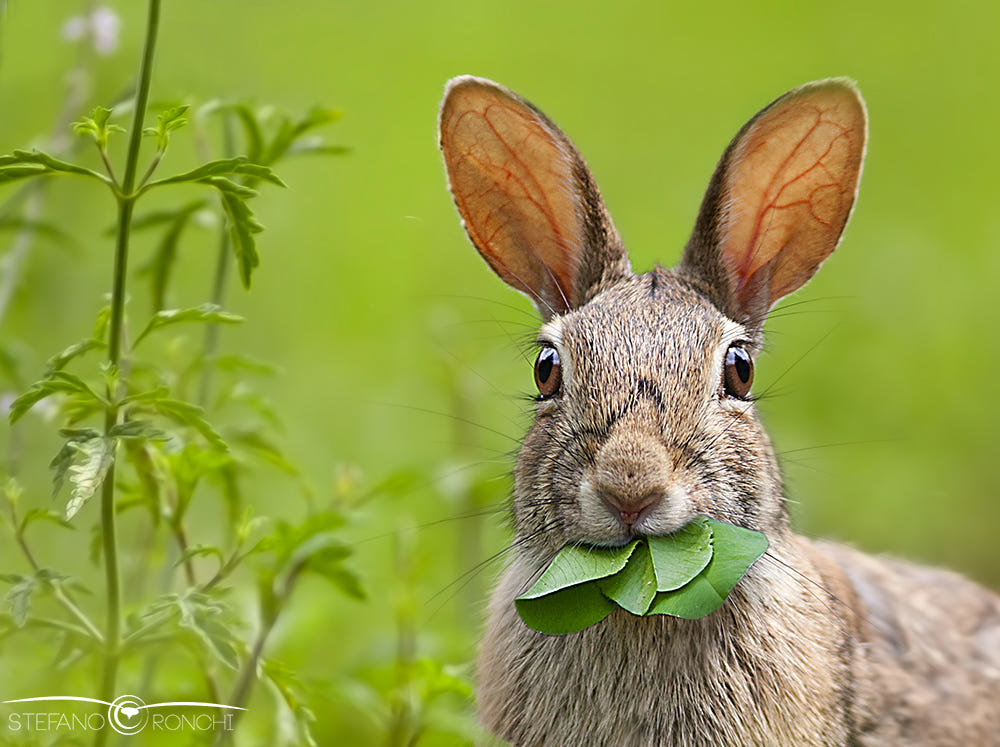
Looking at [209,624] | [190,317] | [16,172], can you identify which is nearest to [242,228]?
[190,317]

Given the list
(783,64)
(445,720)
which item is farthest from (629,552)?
(783,64)

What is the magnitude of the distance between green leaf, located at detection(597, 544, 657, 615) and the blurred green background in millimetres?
812

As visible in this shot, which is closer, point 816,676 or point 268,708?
point 816,676

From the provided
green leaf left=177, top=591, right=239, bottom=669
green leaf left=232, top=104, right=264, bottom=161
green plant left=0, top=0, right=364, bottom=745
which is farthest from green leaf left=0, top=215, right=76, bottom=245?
green leaf left=177, top=591, right=239, bottom=669

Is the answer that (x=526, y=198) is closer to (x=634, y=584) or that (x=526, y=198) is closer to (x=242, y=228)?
(x=242, y=228)

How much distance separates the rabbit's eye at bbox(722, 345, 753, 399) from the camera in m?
3.40

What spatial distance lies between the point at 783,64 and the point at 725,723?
731cm

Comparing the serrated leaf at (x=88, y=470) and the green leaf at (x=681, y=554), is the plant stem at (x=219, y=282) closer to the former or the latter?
the serrated leaf at (x=88, y=470)

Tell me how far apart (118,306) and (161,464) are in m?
0.57

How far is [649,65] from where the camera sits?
10.4m

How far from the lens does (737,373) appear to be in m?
3.43

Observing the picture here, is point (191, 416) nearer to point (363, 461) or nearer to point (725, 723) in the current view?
point (725, 723)

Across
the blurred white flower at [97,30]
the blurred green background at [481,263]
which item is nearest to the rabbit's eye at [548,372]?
the blurred green background at [481,263]

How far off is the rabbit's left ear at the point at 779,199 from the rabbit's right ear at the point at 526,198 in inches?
10.6
